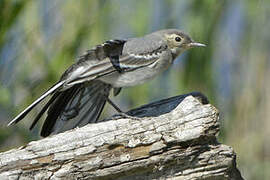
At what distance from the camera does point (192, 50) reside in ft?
18.6

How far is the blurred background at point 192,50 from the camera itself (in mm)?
5418

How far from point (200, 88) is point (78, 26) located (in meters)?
1.24

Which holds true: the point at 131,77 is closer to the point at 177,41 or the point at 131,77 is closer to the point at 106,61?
the point at 106,61

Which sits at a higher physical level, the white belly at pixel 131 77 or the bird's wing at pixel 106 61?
the bird's wing at pixel 106 61

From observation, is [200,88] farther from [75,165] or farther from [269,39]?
[75,165]

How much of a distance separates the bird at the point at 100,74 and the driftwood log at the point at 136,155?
0.50m

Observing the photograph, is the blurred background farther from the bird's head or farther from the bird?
the bird's head

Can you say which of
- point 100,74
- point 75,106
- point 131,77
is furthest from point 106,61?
point 75,106

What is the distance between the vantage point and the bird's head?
183 inches

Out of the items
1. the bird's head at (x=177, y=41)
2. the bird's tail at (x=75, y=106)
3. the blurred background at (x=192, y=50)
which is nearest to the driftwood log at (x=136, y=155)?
the bird's tail at (x=75, y=106)

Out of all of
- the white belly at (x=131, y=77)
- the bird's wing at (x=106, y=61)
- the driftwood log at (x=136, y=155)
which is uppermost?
the bird's wing at (x=106, y=61)

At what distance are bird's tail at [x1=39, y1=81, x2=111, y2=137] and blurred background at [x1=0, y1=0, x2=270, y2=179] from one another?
72 cm

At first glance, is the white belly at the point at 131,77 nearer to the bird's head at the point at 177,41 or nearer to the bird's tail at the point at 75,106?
the bird's tail at the point at 75,106

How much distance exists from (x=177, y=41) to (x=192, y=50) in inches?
40.6
